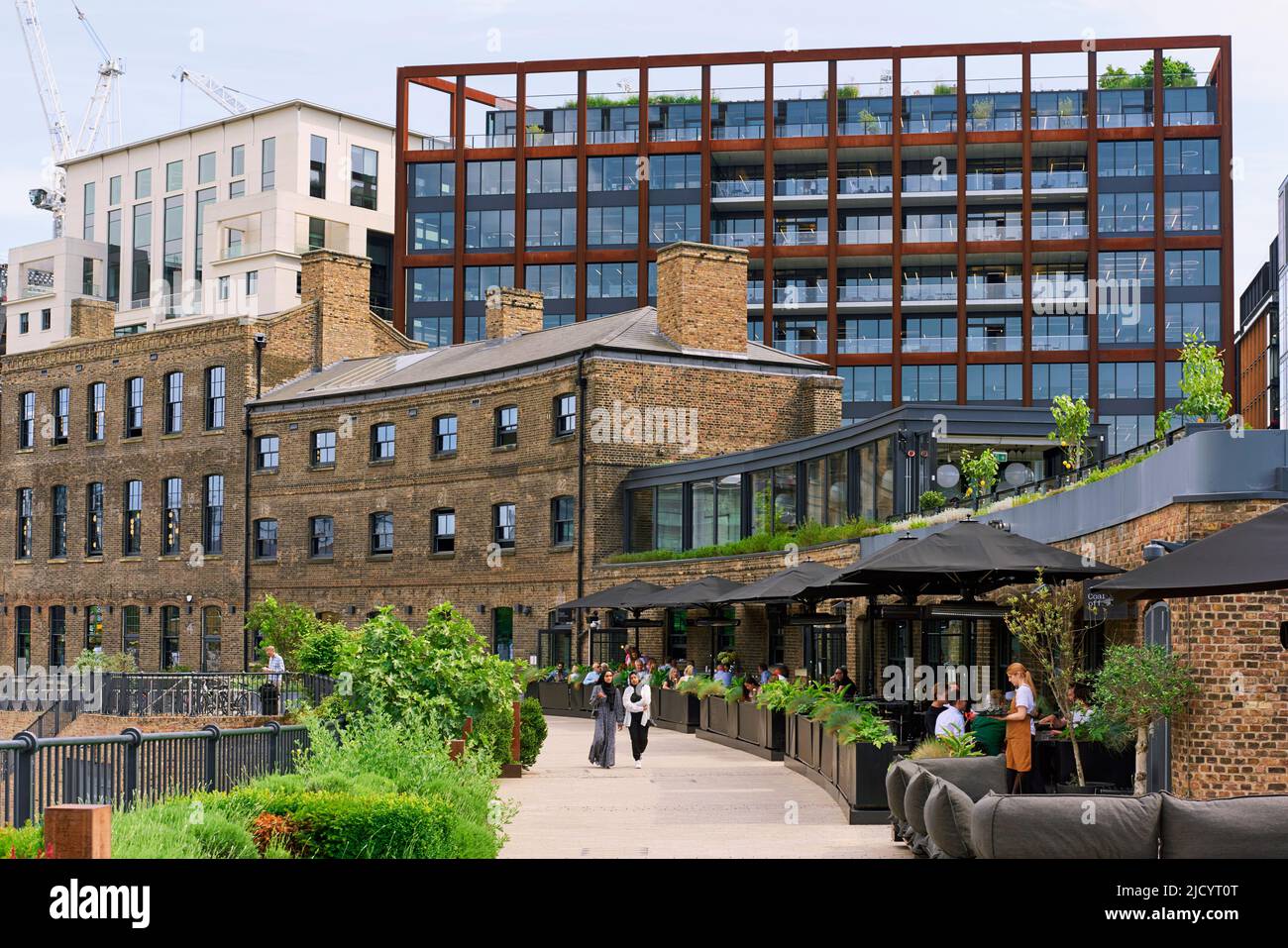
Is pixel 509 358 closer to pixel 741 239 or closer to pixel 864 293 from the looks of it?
pixel 741 239

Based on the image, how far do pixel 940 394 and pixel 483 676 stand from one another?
5308 centimetres

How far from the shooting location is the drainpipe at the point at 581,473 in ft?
140

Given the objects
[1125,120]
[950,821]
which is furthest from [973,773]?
[1125,120]

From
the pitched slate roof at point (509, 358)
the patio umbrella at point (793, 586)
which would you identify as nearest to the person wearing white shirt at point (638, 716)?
the patio umbrella at point (793, 586)

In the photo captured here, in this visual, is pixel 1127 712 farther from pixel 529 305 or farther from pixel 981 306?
pixel 981 306

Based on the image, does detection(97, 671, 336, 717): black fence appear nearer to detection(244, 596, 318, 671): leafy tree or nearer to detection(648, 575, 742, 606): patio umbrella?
detection(244, 596, 318, 671): leafy tree

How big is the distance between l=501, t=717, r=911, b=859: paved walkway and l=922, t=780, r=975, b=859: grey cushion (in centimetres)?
238

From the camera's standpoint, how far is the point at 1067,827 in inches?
420

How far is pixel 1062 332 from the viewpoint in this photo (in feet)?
233

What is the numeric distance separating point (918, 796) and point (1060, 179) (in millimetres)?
61826
